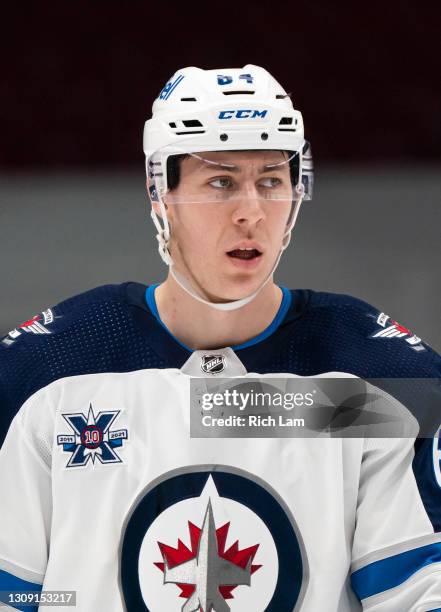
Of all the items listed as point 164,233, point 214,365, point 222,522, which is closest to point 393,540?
point 222,522

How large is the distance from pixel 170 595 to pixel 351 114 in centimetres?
303

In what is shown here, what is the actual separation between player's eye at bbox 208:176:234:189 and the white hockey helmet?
0.05 meters

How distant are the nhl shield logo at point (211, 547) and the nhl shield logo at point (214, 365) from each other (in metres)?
0.16

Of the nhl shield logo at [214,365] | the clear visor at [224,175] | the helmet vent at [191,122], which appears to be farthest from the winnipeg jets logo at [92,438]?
the helmet vent at [191,122]

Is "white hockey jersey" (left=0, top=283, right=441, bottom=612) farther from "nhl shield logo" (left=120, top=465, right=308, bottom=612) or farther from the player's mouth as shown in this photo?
the player's mouth

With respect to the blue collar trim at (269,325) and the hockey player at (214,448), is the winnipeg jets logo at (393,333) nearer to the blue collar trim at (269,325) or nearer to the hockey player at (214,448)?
the hockey player at (214,448)

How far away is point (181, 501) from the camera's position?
1.81 meters

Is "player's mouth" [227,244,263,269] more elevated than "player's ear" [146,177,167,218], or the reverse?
"player's ear" [146,177,167,218]

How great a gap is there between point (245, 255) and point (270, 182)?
12 cm

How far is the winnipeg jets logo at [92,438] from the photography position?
1.84m

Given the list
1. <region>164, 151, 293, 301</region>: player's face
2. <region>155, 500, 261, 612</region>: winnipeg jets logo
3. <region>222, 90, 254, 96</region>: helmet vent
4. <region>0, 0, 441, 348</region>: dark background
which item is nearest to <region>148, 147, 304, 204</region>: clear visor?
<region>164, 151, 293, 301</region>: player's face

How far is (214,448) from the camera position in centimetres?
180

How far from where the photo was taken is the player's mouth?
1.80 meters

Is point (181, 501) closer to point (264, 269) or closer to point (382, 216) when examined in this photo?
point (264, 269)
